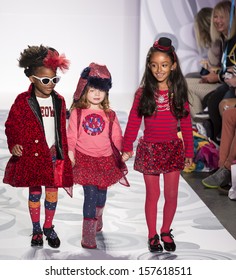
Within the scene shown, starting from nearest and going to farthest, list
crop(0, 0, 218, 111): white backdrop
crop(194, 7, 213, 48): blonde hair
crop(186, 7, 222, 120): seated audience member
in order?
crop(186, 7, 222, 120): seated audience member
crop(194, 7, 213, 48): blonde hair
crop(0, 0, 218, 111): white backdrop

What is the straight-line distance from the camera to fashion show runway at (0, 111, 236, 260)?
10.6ft

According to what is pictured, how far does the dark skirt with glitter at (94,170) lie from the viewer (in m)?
3.23

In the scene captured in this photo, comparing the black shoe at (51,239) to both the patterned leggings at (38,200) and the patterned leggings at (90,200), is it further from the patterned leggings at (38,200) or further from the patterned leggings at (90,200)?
the patterned leggings at (90,200)

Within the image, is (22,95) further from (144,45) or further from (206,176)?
(144,45)

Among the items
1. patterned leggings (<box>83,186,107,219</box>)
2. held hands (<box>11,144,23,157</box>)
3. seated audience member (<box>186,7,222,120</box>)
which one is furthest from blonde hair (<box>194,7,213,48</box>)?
held hands (<box>11,144,23,157</box>)

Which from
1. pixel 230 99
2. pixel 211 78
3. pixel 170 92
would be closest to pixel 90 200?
pixel 170 92

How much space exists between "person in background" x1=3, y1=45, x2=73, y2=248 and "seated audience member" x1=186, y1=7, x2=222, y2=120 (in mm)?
2813

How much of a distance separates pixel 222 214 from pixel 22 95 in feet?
4.66

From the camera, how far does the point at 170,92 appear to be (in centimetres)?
317

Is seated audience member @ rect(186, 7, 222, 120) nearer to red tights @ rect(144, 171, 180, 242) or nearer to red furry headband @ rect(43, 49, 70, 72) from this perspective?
red tights @ rect(144, 171, 180, 242)

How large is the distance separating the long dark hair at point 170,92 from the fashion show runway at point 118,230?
24.9 inches

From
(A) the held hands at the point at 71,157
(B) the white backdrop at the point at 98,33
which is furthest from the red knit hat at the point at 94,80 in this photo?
(B) the white backdrop at the point at 98,33

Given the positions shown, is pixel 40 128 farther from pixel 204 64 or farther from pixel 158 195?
pixel 204 64
